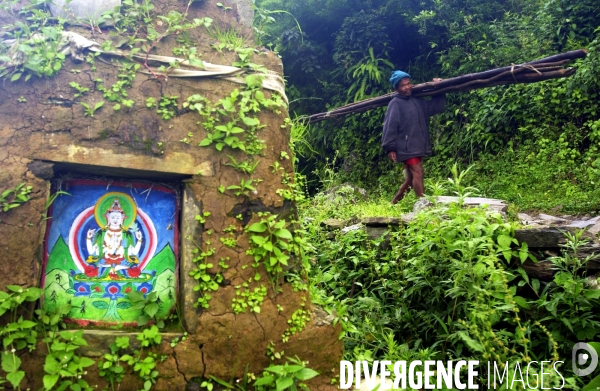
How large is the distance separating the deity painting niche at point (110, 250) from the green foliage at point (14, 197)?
0.17m

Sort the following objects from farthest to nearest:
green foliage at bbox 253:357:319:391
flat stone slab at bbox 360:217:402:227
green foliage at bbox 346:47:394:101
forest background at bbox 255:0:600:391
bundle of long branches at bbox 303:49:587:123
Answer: green foliage at bbox 346:47:394:101 < bundle of long branches at bbox 303:49:587:123 < flat stone slab at bbox 360:217:402:227 < forest background at bbox 255:0:600:391 < green foliage at bbox 253:357:319:391

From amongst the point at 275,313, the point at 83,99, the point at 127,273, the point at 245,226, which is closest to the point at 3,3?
the point at 83,99

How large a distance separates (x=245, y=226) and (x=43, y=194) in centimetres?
119

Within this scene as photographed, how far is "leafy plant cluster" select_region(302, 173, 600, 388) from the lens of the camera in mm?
3061

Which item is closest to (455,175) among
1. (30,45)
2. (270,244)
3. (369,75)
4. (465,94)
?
(270,244)

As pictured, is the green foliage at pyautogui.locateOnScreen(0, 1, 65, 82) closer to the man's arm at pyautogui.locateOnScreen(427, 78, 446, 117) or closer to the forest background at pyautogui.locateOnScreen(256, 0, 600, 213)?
the forest background at pyautogui.locateOnScreen(256, 0, 600, 213)

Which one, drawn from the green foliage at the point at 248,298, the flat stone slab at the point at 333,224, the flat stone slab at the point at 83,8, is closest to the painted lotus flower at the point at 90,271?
the green foliage at the point at 248,298

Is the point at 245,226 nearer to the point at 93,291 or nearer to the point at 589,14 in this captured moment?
the point at 93,291

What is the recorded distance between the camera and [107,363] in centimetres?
258

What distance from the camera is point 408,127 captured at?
20.3 ft

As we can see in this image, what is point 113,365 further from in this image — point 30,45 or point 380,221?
point 380,221

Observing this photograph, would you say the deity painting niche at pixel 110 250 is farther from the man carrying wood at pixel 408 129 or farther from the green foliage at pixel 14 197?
the man carrying wood at pixel 408 129

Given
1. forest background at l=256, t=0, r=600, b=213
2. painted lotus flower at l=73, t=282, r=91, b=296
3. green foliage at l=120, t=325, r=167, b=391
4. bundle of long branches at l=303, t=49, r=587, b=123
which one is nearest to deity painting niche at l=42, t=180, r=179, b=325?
painted lotus flower at l=73, t=282, r=91, b=296

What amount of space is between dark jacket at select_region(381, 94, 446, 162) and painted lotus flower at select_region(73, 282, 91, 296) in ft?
14.6
